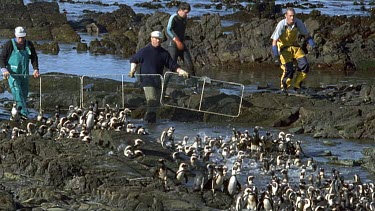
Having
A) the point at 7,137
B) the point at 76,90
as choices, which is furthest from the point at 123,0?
the point at 7,137

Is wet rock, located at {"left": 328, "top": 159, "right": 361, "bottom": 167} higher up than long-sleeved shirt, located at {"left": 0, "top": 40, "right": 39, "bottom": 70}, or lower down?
lower down

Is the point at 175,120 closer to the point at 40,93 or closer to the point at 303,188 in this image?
the point at 40,93

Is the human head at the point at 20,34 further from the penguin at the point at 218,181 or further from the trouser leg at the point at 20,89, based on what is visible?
the penguin at the point at 218,181

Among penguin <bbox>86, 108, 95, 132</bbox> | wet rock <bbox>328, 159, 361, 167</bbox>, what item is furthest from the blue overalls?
wet rock <bbox>328, 159, 361, 167</bbox>

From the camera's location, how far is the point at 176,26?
22.5 m

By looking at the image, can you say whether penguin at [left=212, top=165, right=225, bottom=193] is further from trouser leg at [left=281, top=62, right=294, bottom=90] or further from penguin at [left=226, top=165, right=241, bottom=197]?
trouser leg at [left=281, top=62, right=294, bottom=90]

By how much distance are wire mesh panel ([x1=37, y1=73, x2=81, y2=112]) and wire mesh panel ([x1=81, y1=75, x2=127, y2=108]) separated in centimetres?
20

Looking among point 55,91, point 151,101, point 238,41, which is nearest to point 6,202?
point 151,101

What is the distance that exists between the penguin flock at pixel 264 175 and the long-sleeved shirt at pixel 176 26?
11.7 feet

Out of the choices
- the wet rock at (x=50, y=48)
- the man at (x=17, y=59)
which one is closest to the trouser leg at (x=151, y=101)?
the man at (x=17, y=59)

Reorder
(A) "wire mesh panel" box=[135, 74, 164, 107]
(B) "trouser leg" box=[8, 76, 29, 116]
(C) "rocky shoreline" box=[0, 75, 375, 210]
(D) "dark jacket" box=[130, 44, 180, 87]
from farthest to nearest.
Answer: (A) "wire mesh panel" box=[135, 74, 164, 107] → (D) "dark jacket" box=[130, 44, 180, 87] → (B) "trouser leg" box=[8, 76, 29, 116] → (C) "rocky shoreline" box=[0, 75, 375, 210]

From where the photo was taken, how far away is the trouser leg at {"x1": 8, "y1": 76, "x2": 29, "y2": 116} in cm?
2033

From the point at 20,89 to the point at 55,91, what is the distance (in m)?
3.97

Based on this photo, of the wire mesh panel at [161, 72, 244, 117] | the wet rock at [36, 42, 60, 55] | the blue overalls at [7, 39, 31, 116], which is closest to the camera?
the blue overalls at [7, 39, 31, 116]
